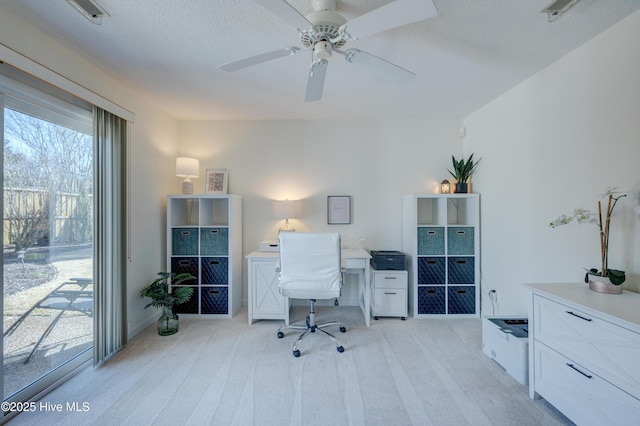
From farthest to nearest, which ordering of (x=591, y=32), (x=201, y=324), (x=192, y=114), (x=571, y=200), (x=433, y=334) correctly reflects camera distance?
(x=192, y=114), (x=201, y=324), (x=433, y=334), (x=571, y=200), (x=591, y=32)

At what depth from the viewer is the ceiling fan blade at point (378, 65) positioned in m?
1.55

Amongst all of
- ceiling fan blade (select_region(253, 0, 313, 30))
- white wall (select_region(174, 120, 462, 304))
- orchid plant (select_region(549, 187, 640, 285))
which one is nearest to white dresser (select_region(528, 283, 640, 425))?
orchid plant (select_region(549, 187, 640, 285))

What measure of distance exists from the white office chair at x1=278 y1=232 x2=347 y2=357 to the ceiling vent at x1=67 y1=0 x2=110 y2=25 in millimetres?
1876

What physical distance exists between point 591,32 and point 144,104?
3856 millimetres

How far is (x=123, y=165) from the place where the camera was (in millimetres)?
2326

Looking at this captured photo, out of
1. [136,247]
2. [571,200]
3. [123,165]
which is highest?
[123,165]

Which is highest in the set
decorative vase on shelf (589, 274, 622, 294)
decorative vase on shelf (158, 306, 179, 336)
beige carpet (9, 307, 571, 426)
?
decorative vase on shelf (589, 274, 622, 294)

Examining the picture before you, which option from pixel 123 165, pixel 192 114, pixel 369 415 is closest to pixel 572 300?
pixel 369 415

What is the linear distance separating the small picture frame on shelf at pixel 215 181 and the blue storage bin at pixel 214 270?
2.98 ft

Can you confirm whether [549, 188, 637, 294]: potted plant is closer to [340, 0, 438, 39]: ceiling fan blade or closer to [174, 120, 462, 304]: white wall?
[340, 0, 438, 39]: ceiling fan blade

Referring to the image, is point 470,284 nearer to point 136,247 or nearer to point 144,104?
point 136,247

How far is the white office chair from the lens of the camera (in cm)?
227

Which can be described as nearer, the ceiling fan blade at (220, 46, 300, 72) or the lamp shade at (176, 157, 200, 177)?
the ceiling fan blade at (220, 46, 300, 72)

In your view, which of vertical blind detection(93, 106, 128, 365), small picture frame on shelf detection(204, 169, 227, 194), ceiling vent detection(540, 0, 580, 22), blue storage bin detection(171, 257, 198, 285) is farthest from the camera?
small picture frame on shelf detection(204, 169, 227, 194)
